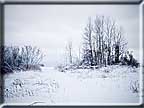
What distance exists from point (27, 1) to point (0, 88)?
0.99 meters

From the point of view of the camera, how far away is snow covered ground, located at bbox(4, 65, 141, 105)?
92.7 inches

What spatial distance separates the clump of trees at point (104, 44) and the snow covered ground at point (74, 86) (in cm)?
9

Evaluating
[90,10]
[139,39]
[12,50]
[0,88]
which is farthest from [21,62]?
[139,39]

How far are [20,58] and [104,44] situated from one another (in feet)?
3.04

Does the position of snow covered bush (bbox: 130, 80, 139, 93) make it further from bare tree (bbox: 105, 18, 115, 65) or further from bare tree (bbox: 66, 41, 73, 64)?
bare tree (bbox: 66, 41, 73, 64)

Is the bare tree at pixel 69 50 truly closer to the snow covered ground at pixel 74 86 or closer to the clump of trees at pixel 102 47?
the clump of trees at pixel 102 47

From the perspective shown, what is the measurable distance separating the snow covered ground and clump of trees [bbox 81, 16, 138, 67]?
0.28ft

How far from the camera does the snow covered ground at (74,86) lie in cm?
236

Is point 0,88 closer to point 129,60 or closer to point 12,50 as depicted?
point 12,50

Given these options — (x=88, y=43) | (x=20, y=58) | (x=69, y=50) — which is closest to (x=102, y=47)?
(x=88, y=43)

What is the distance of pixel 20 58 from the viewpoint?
2371mm

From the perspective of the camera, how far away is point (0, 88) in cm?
238

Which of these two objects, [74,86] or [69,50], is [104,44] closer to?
[69,50]

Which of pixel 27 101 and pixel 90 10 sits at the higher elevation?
pixel 90 10
